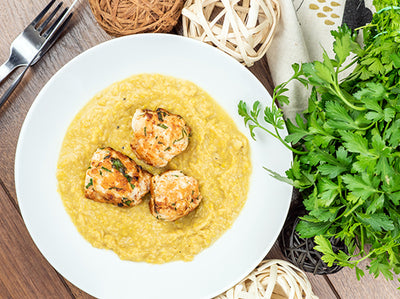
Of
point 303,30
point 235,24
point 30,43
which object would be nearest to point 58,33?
point 30,43

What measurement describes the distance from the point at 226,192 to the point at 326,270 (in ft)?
2.75

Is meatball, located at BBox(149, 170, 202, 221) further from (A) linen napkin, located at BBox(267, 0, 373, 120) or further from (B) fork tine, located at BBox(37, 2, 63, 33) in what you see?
(B) fork tine, located at BBox(37, 2, 63, 33)

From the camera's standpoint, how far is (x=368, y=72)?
6.96 ft

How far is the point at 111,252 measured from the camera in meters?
2.77

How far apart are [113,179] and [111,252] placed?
0.52m

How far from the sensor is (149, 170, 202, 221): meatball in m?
2.65

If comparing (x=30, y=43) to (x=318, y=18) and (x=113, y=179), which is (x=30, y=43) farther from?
(x=318, y=18)

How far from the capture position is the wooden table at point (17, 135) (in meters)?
2.91

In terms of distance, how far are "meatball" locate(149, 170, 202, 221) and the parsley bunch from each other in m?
0.63

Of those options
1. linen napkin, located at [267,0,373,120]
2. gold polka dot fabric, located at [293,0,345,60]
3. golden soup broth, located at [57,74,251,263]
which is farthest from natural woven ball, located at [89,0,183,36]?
gold polka dot fabric, located at [293,0,345,60]

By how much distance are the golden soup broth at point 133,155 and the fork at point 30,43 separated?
1.75 feet

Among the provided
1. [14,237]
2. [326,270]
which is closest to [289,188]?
[326,270]

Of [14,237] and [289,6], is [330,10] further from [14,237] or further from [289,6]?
[14,237]

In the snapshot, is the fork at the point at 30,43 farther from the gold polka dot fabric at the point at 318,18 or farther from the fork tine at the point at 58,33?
the gold polka dot fabric at the point at 318,18
